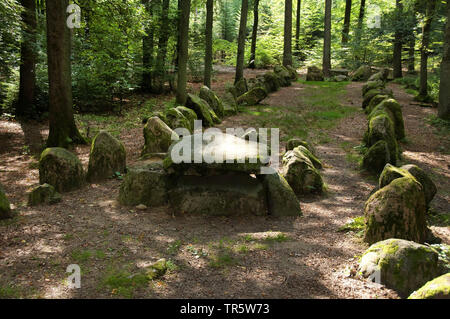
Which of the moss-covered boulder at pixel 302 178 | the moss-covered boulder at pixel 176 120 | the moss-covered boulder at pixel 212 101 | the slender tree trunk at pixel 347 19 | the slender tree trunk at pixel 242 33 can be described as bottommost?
the moss-covered boulder at pixel 302 178

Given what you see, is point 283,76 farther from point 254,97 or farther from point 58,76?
point 58,76

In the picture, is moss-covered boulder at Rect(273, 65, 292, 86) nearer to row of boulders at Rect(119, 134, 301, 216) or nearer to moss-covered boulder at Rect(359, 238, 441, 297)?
row of boulders at Rect(119, 134, 301, 216)

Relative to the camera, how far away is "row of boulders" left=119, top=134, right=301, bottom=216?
6.38 m

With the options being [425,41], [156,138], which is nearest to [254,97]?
[425,41]

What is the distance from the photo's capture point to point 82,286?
157 inches

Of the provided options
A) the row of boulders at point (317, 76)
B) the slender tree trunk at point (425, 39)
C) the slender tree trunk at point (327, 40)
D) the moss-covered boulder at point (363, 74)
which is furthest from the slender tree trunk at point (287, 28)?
the slender tree trunk at point (425, 39)

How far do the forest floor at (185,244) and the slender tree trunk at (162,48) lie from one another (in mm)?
8722

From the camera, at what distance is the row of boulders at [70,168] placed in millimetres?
6703

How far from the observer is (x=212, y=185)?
21.5 feet

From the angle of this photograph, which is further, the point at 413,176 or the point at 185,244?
the point at 413,176

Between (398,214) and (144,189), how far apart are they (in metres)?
4.35

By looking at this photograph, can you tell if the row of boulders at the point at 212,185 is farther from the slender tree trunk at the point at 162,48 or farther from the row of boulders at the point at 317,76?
the row of boulders at the point at 317,76
